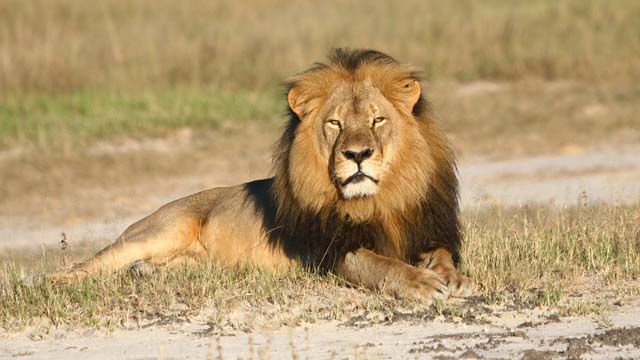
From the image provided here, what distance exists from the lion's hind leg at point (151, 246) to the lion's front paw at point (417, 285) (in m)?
1.57

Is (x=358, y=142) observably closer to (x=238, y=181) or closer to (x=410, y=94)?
(x=410, y=94)

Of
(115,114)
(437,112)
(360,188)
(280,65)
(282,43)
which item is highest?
(282,43)

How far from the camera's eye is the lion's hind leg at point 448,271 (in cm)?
546

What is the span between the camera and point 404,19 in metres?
16.3

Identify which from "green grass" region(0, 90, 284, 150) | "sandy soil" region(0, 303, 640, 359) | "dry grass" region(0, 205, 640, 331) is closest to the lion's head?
"dry grass" region(0, 205, 640, 331)

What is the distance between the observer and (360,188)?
18.0 feet

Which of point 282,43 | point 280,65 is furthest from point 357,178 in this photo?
point 282,43

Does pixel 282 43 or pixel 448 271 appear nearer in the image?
pixel 448 271

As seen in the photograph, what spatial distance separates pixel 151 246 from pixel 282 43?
845 centimetres

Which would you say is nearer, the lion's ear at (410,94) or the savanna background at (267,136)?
the savanna background at (267,136)

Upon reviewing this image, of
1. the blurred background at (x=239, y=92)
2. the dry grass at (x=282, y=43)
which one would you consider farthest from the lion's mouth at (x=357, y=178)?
the dry grass at (x=282, y=43)

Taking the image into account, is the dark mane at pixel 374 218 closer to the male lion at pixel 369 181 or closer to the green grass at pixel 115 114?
the male lion at pixel 369 181

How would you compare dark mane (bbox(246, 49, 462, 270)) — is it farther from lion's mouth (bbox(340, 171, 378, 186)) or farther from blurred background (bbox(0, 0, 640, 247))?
blurred background (bbox(0, 0, 640, 247))

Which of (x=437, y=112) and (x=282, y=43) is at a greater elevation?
(x=282, y=43)
